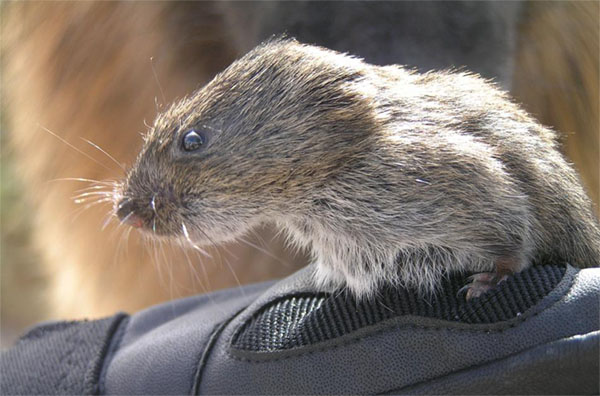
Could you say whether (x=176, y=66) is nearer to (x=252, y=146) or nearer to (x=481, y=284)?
(x=252, y=146)

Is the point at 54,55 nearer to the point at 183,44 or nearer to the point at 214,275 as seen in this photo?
the point at 183,44

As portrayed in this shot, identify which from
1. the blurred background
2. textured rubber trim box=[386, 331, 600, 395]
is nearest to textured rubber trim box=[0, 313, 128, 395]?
the blurred background

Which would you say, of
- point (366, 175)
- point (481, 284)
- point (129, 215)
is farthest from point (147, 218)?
point (481, 284)

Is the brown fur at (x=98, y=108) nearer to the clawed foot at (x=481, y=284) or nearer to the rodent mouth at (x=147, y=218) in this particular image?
the rodent mouth at (x=147, y=218)

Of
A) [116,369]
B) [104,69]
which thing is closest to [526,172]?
[116,369]

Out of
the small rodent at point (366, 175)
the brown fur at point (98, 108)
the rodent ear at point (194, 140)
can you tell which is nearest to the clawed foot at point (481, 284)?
the small rodent at point (366, 175)

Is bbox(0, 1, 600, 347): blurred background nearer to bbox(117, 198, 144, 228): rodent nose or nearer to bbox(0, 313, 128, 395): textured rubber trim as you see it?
bbox(0, 313, 128, 395): textured rubber trim

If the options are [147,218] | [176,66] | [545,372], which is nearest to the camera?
[545,372]
